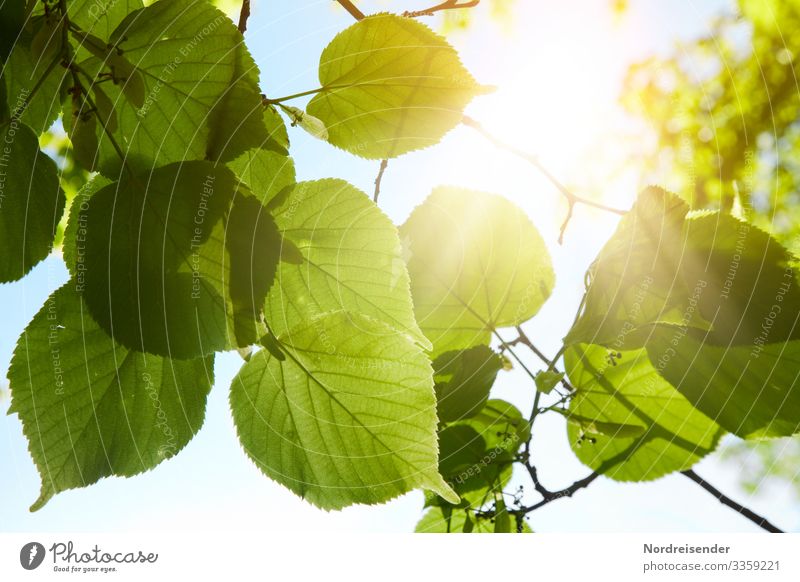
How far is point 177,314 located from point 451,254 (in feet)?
0.67

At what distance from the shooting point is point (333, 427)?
36 centimetres

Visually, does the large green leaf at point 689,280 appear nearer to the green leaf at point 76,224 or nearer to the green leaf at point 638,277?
the green leaf at point 638,277

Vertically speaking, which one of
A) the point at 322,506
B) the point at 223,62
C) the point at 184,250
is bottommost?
the point at 322,506

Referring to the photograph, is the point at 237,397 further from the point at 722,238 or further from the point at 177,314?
the point at 722,238

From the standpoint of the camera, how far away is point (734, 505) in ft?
1.61

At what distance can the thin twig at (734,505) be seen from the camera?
47cm

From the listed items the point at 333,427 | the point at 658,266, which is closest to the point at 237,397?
the point at 333,427

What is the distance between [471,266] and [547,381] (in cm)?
10

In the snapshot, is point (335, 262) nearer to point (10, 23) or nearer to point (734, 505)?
point (10, 23)

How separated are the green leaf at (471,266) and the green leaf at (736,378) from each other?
0.31ft

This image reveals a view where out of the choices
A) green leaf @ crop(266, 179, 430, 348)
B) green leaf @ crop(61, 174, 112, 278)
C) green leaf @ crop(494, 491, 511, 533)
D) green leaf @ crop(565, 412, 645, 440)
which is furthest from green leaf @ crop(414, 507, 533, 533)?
green leaf @ crop(61, 174, 112, 278)

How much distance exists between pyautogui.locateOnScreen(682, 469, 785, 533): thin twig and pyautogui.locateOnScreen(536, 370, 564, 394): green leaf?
0.52ft

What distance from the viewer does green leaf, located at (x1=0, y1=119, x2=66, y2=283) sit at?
35cm

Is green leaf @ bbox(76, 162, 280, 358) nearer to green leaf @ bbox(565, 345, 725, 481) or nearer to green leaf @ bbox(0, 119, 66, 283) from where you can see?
green leaf @ bbox(0, 119, 66, 283)
